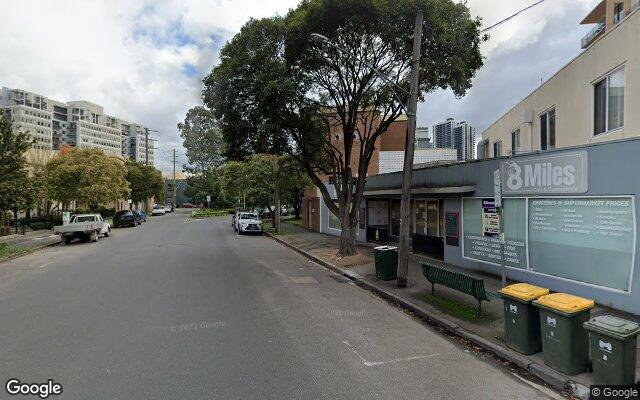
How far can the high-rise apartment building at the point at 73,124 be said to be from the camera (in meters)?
121

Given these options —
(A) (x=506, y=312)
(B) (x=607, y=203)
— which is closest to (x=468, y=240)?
(B) (x=607, y=203)

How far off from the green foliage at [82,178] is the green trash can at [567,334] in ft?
105

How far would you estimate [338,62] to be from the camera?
1459cm

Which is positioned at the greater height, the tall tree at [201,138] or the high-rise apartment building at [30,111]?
the high-rise apartment building at [30,111]

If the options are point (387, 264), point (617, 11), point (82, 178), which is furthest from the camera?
point (82, 178)

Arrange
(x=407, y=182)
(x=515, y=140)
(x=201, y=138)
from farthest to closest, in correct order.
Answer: (x=201, y=138) → (x=515, y=140) → (x=407, y=182)

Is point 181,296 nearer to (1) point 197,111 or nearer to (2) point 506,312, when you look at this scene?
(2) point 506,312

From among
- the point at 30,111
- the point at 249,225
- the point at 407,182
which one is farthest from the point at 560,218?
the point at 30,111

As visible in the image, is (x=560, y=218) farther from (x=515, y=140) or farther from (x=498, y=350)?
(x=515, y=140)

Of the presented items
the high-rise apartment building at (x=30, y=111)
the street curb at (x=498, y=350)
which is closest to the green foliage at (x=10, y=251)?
the street curb at (x=498, y=350)

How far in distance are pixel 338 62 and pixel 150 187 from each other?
153ft

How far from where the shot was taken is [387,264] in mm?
11852

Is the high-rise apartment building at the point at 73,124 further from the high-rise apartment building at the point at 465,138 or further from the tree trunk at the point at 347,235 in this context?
the tree trunk at the point at 347,235

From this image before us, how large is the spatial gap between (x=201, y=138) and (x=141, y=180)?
20852 millimetres
